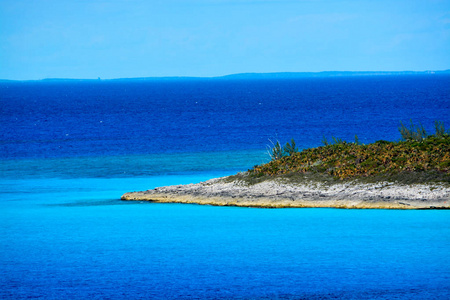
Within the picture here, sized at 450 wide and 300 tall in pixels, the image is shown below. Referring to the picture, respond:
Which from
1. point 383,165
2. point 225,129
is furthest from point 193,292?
point 225,129

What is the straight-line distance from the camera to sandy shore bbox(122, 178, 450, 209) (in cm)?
2567

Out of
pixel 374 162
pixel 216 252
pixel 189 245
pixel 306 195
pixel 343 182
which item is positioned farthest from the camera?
pixel 374 162

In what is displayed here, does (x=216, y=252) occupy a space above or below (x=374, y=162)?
below

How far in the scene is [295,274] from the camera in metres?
18.3

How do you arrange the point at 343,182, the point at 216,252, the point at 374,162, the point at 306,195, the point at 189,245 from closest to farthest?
1. the point at 216,252
2. the point at 189,245
3. the point at 306,195
4. the point at 343,182
5. the point at 374,162

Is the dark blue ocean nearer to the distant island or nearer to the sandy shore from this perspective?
the sandy shore

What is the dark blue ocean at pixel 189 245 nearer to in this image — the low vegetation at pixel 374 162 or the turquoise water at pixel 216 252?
the turquoise water at pixel 216 252

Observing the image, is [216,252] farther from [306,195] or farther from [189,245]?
[306,195]

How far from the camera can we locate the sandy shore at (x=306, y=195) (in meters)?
25.7

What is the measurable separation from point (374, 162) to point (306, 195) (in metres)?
3.38

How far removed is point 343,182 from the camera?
27.6 metres

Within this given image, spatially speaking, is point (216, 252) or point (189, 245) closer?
point (216, 252)

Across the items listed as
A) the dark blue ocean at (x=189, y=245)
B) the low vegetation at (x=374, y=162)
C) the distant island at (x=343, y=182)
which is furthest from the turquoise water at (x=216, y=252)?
the low vegetation at (x=374, y=162)

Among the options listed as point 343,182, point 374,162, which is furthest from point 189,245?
point 374,162
